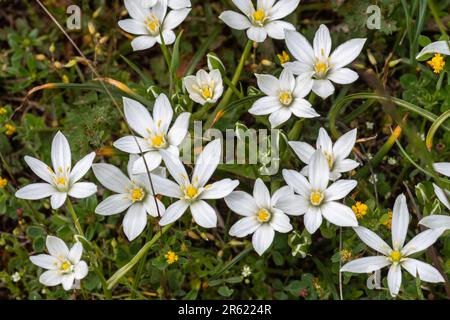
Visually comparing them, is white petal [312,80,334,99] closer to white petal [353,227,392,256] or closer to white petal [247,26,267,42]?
white petal [247,26,267,42]

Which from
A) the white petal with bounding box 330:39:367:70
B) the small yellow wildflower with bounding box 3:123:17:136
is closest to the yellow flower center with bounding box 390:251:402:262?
the white petal with bounding box 330:39:367:70

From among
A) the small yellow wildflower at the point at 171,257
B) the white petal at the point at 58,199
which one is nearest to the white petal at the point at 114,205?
the white petal at the point at 58,199

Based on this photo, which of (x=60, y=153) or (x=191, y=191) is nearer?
(x=191, y=191)

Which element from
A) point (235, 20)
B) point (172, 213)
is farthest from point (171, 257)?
point (235, 20)

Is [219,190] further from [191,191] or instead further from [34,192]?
[34,192]

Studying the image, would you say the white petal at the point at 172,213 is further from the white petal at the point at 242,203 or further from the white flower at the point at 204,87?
the white flower at the point at 204,87

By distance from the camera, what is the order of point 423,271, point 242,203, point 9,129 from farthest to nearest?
point 9,129 < point 242,203 < point 423,271

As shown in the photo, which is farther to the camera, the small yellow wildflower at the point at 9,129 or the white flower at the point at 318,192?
the small yellow wildflower at the point at 9,129
